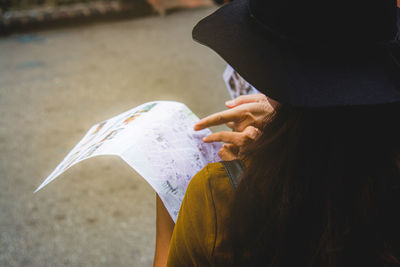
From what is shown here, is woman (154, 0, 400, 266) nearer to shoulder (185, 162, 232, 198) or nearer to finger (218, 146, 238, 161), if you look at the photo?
shoulder (185, 162, 232, 198)

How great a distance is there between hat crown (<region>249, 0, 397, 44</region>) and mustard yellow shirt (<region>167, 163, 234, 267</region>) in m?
0.30

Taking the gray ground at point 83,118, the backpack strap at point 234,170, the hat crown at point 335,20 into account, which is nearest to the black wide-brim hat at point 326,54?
the hat crown at point 335,20

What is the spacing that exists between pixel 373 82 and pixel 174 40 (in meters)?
4.13

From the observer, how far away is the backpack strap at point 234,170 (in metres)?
0.66

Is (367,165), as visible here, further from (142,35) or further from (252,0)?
(142,35)

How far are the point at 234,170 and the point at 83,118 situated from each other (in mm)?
2459

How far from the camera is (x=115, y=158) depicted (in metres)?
2.48

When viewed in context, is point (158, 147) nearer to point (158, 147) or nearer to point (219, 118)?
point (158, 147)

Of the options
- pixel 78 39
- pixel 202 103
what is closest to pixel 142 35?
pixel 78 39

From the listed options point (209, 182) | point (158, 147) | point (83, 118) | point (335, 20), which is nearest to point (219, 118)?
point (158, 147)

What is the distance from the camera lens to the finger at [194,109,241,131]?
92cm

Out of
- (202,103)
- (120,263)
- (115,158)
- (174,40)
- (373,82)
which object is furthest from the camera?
(174,40)

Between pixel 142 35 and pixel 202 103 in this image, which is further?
pixel 142 35

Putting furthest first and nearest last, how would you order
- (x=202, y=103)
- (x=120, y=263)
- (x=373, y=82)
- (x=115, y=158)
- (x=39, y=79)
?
(x=39, y=79), (x=202, y=103), (x=115, y=158), (x=120, y=263), (x=373, y=82)
